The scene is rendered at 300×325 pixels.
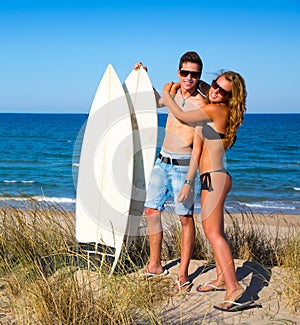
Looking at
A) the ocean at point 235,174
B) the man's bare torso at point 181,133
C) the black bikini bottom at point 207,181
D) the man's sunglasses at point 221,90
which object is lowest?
the ocean at point 235,174

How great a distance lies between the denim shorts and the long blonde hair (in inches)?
23.3

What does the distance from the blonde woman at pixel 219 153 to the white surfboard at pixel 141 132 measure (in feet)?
2.20

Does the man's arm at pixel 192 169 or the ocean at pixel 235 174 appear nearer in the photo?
the man's arm at pixel 192 169

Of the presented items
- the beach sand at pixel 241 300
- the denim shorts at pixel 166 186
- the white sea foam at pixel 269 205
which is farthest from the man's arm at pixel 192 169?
the white sea foam at pixel 269 205

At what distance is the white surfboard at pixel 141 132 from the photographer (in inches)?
174

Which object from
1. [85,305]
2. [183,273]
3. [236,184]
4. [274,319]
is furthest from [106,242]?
[236,184]

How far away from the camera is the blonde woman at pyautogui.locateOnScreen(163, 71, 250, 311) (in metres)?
3.58

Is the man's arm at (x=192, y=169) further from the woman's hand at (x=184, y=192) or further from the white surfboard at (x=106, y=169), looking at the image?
the white surfboard at (x=106, y=169)

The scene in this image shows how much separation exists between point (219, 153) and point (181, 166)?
1.30 feet

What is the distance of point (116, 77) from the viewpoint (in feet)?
15.1

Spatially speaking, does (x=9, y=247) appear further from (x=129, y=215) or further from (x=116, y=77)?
(x=116, y=77)

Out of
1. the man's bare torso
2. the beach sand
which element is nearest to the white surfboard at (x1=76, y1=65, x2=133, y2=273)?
the man's bare torso

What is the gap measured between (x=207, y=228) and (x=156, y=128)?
1.18m

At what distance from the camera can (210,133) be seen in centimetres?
369
